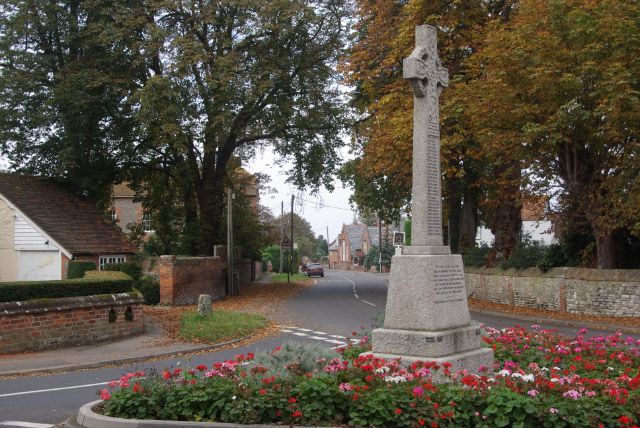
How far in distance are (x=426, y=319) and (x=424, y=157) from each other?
7.37 feet

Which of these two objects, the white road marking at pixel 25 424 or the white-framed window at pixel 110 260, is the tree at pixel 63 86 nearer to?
the white-framed window at pixel 110 260

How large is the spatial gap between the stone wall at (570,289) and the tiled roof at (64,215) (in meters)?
16.5

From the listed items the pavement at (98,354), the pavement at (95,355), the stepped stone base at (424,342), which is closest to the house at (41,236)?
the pavement at (98,354)

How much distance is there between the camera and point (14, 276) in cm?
2641

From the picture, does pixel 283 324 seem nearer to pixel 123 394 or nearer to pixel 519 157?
pixel 519 157

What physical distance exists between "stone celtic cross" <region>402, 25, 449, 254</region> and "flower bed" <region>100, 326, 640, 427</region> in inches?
75.0

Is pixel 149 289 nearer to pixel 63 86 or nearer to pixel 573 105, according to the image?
pixel 63 86

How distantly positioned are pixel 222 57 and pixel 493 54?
12.0 metres

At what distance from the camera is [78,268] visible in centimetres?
2458

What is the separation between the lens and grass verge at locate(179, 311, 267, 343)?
58.0 feet

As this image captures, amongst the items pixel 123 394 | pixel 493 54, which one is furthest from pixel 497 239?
pixel 123 394

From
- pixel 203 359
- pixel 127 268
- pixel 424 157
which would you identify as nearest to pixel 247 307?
pixel 127 268

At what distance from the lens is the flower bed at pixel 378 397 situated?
241 inches

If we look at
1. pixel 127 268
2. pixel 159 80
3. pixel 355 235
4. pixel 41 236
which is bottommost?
pixel 127 268
